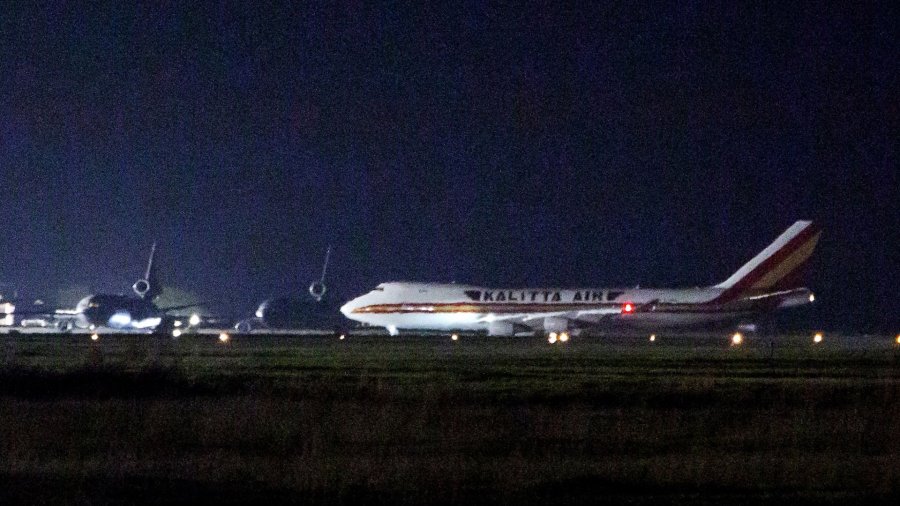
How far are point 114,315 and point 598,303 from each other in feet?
141

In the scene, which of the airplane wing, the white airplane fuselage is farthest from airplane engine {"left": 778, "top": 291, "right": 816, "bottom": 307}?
the airplane wing

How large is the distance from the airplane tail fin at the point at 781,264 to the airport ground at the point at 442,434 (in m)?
43.8

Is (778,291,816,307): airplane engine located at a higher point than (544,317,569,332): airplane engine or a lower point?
higher

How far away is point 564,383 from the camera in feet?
119

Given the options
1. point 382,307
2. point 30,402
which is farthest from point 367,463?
point 382,307

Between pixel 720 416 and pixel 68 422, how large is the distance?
39.0ft

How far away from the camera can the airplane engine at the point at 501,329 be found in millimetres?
84250

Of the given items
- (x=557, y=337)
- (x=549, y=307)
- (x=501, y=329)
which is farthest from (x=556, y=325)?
(x=501, y=329)

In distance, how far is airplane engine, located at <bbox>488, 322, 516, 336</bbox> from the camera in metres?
84.2

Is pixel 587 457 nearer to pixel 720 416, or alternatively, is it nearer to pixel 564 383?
pixel 720 416

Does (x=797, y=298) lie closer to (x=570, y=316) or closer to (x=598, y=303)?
(x=598, y=303)

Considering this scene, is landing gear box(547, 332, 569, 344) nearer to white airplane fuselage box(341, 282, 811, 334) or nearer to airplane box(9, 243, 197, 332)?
white airplane fuselage box(341, 282, 811, 334)

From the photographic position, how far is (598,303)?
83.6 meters

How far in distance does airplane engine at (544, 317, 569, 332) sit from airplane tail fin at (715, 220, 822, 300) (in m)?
11.1
